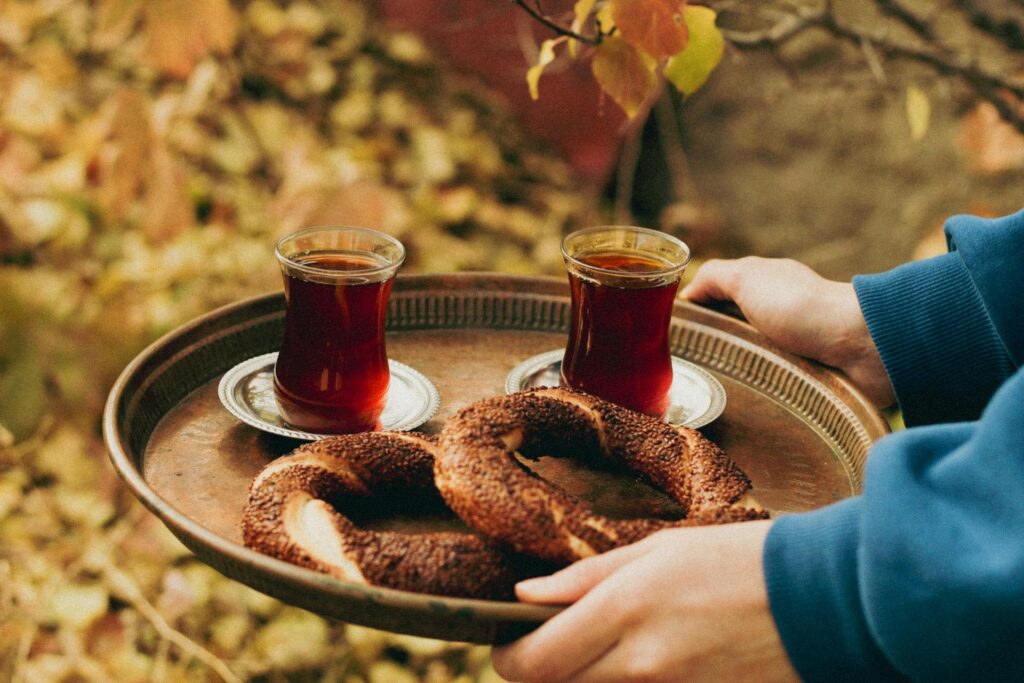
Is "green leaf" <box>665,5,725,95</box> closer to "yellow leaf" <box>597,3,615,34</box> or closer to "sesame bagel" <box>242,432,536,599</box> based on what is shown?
"yellow leaf" <box>597,3,615,34</box>

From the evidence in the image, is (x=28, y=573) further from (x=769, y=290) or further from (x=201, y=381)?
(x=769, y=290)

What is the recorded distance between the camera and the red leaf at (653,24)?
1426mm

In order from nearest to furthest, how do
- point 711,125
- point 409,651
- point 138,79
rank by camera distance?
point 409,651
point 138,79
point 711,125

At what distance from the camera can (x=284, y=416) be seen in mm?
1544

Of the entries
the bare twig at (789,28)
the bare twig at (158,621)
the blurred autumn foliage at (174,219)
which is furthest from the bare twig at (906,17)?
the bare twig at (158,621)

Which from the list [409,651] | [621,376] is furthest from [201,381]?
[409,651]

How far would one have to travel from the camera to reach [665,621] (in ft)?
3.67

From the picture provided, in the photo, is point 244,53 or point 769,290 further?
point 244,53

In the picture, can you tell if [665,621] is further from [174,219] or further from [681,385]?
[174,219]

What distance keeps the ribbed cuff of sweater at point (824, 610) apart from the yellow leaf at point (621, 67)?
2.32 ft

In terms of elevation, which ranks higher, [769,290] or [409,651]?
[769,290]

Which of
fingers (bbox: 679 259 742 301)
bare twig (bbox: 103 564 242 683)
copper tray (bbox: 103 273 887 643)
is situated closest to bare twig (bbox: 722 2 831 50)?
fingers (bbox: 679 259 742 301)

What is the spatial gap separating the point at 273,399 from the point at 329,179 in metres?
2.39

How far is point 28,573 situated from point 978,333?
8.05 ft
